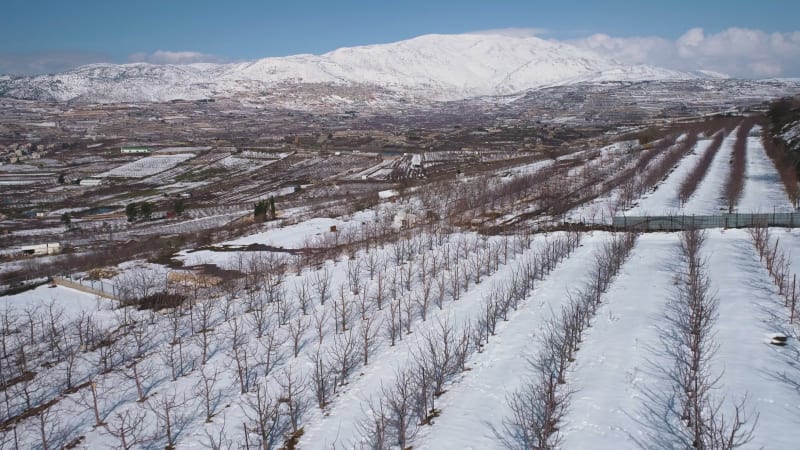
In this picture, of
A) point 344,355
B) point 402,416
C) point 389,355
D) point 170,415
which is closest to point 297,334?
point 344,355

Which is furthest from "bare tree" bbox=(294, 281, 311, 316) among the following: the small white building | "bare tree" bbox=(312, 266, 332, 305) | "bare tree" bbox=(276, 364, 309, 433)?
the small white building

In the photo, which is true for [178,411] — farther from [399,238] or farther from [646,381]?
[399,238]

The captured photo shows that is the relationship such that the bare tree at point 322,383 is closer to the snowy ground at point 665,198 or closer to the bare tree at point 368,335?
the bare tree at point 368,335

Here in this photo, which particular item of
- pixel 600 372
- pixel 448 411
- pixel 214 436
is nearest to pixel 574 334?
pixel 600 372

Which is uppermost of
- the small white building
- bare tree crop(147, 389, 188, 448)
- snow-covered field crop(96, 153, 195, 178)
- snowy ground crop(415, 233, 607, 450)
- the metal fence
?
snow-covered field crop(96, 153, 195, 178)

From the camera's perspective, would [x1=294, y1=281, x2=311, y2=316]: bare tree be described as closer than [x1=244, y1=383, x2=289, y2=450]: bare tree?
No

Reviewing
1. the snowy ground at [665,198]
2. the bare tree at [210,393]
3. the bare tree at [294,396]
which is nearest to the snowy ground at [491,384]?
the bare tree at [294,396]

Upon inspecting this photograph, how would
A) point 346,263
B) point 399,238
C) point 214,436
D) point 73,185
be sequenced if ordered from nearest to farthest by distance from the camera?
1. point 214,436
2. point 346,263
3. point 399,238
4. point 73,185

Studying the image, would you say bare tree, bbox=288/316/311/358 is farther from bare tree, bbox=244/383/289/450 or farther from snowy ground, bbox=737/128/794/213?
snowy ground, bbox=737/128/794/213
